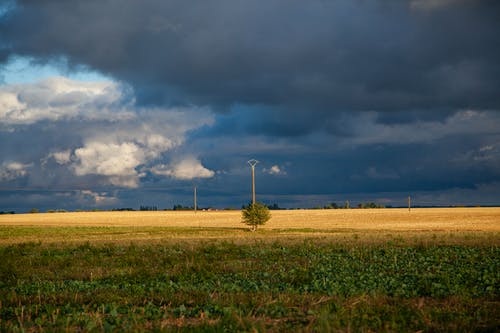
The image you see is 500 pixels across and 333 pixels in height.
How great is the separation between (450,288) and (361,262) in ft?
23.3

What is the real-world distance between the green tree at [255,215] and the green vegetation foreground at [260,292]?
130 ft

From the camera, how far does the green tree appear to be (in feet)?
221

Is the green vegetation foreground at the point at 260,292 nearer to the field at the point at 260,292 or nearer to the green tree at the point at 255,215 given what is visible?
the field at the point at 260,292

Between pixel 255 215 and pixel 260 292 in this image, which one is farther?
pixel 255 215

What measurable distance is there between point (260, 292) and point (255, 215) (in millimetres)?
51944

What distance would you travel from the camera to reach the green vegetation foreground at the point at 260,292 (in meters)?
11.9

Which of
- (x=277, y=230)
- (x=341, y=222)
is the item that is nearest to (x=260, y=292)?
(x=277, y=230)

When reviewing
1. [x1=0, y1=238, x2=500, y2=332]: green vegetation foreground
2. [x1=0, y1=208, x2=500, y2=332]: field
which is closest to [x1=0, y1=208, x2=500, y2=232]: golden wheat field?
[x1=0, y1=238, x2=500, y2=332]: green vegetation foreground

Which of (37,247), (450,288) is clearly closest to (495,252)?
(450,288)

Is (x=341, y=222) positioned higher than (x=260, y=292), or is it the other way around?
(x=260, y=292)

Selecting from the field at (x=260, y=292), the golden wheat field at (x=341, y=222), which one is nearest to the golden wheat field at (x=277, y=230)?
the golden wheat field at (x=341, y=222)

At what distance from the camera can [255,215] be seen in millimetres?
67562

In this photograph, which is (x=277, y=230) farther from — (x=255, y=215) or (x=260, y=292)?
(x=260, y=292)

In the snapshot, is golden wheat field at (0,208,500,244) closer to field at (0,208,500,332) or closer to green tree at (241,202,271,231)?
green tree at (241,202,271,231)
